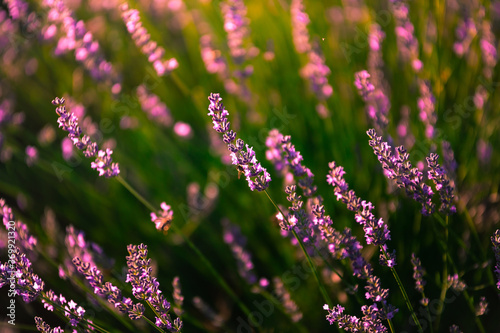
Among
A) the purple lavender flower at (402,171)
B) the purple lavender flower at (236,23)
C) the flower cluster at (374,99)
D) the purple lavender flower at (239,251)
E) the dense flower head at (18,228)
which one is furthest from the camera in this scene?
the purple lavender flower at (236,23)

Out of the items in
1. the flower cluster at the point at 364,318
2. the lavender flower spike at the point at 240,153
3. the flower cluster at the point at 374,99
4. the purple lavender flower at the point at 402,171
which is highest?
the lavender flower spike at the point at 240,153

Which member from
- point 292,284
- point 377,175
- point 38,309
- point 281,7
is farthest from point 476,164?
point 38,309

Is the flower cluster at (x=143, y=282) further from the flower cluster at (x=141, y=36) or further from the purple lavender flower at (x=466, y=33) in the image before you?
the purple lavender flower at (x=466, y=33)

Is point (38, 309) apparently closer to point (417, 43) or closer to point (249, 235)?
point (249, 235)

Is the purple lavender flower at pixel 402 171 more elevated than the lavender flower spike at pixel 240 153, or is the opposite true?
the lavender flower spike at pixel 240 153

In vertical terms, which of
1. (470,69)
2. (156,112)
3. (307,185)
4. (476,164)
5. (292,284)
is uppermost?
(307,185)

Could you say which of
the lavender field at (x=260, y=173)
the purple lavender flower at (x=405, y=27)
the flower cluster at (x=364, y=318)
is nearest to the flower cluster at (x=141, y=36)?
the lavender field at (x=260, y=173)

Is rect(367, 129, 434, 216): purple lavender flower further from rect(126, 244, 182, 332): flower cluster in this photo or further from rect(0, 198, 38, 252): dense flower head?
rect(0, 198, 38, 252): dense flower head

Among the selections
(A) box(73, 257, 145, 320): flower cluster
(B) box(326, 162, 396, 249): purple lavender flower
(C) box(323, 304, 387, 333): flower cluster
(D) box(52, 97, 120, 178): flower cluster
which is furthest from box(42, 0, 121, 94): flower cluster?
(C) box(323, 304, 387, 333): flower cluster
